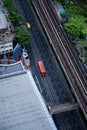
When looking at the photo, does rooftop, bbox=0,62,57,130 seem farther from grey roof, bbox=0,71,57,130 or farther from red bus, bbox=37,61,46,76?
red bus, bbox=37,61,46,76

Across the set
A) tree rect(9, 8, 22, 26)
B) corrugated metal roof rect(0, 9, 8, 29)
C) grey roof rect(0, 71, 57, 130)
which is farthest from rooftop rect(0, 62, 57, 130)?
tree rect(9, 8, 22, 26)

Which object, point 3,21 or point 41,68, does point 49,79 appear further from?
point 3,21

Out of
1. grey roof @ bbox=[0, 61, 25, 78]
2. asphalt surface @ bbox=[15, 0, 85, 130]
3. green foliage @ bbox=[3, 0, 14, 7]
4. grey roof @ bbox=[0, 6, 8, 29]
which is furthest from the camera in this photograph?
green foliage @ bbox=[3, 0, 14, 7]

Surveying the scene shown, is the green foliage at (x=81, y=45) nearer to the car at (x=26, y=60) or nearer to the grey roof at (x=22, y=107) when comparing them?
the car at (x=26, y=60)

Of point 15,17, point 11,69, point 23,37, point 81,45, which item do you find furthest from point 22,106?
point 15,17

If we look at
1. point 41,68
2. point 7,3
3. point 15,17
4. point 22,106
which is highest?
point 7,3

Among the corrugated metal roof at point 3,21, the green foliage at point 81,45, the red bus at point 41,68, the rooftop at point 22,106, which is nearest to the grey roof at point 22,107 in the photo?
the rooftop at point 22,106
